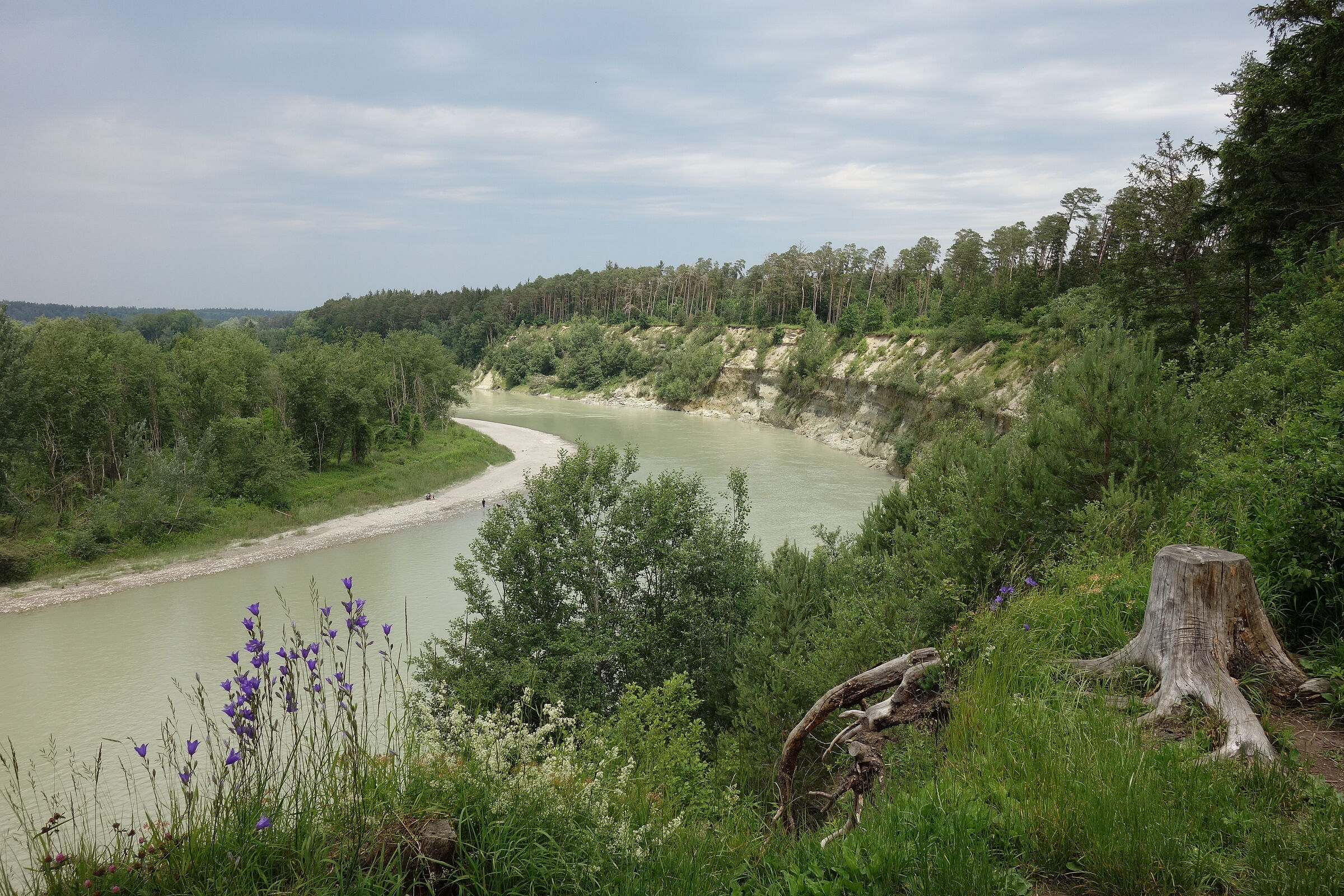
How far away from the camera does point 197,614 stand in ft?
85.9

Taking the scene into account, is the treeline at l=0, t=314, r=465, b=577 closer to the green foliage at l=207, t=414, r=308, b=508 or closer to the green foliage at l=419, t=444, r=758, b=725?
the green foliage at l=207, t=414, r=308, b=508

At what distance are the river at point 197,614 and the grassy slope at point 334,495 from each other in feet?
14.0

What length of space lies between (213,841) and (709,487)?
41550mm

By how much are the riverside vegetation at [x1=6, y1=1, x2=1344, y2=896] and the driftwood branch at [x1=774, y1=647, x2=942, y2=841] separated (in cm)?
18

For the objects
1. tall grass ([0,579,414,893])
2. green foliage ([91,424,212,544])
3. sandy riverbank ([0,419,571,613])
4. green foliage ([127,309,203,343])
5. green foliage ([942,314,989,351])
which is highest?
green foliage ([127,309,203,343])

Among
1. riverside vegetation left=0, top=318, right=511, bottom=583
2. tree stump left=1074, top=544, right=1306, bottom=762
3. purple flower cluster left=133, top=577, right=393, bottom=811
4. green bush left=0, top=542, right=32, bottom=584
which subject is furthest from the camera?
riverside vegetation left=0, top=318, right=511, bottom=583

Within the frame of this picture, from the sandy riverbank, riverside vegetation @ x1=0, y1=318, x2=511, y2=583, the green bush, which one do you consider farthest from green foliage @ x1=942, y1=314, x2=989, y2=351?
the green bush

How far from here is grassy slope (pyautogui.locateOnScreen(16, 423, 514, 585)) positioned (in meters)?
31.8

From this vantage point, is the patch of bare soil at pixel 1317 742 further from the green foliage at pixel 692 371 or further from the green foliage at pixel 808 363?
the green foliage at pixel 692 371

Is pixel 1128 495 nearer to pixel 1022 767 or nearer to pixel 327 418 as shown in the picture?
pixel 1022 767

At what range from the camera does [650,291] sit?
131m

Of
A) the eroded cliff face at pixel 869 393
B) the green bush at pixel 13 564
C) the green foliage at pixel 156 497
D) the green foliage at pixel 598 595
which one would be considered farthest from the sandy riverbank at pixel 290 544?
the eroded cliff face at pixel 869 393

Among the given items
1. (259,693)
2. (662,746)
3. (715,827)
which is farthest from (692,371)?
(259,693)

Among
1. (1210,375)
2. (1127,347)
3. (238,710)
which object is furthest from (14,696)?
(1210,375)
